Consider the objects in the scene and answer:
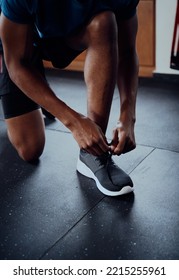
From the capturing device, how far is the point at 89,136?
97cm

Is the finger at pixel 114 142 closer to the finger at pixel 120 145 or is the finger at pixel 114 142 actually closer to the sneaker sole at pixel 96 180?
the finger at pixel 120 145

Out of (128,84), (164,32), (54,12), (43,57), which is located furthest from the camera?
(164,32)

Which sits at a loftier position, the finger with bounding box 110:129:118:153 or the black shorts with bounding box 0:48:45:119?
the finger with bounding box 110:129:118:153

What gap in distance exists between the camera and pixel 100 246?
3.20ft

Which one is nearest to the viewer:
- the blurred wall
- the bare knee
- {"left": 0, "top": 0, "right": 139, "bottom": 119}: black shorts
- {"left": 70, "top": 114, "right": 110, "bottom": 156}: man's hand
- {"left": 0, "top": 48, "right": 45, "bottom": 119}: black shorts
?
{"left": 70, "top": 114, "right": 110, "bottom": 156}: man's hand

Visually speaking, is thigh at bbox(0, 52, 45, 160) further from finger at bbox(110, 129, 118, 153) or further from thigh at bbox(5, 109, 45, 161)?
finger at bbox(110, 129, 118, 153)

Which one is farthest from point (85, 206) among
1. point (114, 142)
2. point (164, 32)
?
point (164, 32)

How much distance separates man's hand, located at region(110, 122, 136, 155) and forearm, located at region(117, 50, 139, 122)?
5 cm

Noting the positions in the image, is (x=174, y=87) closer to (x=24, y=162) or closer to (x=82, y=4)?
(x=24, y=162)

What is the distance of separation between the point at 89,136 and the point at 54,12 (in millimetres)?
383

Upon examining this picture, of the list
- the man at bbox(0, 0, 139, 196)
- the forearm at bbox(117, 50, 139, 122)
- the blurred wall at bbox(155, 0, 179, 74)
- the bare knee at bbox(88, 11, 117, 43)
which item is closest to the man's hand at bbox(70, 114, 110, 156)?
the man at bbox(0, 0, 139, 196)

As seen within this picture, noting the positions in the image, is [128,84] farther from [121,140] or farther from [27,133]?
[27,133]

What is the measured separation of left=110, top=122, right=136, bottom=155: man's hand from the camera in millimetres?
1008

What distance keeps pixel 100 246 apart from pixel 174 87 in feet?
5.28
